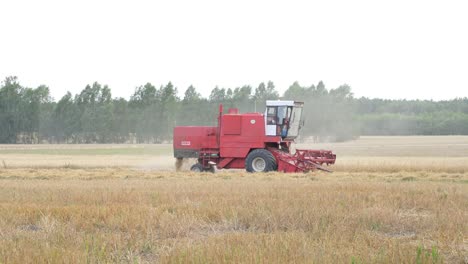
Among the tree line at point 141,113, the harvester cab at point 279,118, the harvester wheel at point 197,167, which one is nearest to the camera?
the harvester cab at point 279,118

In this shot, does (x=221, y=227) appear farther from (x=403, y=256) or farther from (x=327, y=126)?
(x=327, y=126)

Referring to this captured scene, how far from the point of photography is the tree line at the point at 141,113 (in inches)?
2933

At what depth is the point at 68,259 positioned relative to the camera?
21.6 feet

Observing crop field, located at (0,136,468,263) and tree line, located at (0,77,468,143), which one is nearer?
crop field, located at (0,136,468,263)

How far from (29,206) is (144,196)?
2.62m

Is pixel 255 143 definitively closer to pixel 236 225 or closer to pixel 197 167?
pixel 197 167

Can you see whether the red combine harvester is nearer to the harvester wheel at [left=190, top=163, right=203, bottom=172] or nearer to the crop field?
the harvester wheel at [left=190, top=163, right=203, bottom=172]

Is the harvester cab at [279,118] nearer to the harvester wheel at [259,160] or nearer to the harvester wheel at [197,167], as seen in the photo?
the harvester wheel at [259,160]

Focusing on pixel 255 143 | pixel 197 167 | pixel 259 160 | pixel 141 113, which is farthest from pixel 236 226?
pixel 141 113

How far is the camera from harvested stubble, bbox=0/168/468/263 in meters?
6.98

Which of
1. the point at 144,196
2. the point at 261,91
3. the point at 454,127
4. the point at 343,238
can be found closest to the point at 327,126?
the point at 261,91

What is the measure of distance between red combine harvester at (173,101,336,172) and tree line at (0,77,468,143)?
144ft

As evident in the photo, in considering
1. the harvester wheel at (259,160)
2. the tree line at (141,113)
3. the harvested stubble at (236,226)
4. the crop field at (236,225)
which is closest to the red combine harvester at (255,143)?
Answer: the harvester wheel at (259,160)

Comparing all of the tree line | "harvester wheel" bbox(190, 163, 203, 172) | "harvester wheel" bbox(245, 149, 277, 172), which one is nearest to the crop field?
"harvester wheel" bbox(245, 149, 277, 172)
